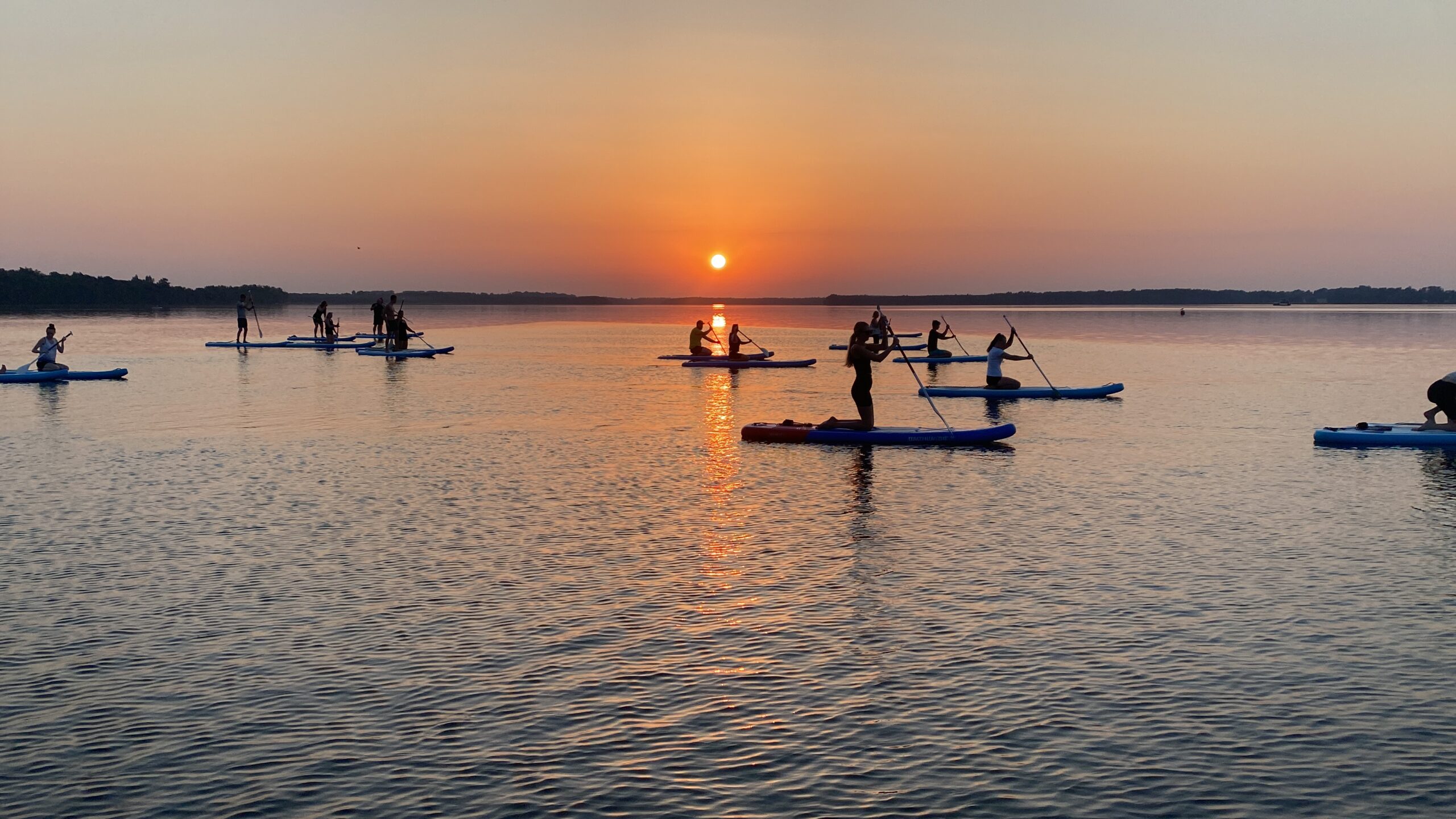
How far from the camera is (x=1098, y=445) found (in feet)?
88.4

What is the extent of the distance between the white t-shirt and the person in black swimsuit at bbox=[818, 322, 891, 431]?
11.0m

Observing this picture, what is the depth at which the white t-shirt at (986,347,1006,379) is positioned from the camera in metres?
37.2

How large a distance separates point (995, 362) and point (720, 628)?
27.3 m

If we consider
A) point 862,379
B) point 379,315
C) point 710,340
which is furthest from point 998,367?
point 379,315

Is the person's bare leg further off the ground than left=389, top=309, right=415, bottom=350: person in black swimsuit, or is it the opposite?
left=389, top=309, right=415, bottom=350: person in black swimsuit

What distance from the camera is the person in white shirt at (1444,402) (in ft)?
86.0

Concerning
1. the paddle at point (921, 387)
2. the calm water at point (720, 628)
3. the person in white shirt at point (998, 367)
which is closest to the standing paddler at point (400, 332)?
the paddle at point (921, 387)

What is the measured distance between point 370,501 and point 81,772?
1106cm

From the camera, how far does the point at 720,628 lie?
1163 cm

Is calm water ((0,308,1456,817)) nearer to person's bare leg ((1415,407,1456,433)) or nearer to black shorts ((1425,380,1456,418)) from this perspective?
person's bare leg ((1415,407,1456,433))

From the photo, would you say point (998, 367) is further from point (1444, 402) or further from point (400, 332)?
point (400, 332)

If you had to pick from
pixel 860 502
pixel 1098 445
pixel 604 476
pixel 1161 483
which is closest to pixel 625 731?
pixel 860 502

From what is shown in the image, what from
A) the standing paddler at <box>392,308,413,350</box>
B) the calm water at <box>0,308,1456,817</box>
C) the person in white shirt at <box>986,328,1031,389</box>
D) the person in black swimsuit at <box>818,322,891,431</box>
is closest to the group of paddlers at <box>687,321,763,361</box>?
the standing paddler at <box>392,308,413,350</box>

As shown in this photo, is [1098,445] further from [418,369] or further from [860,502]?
[418,369]
